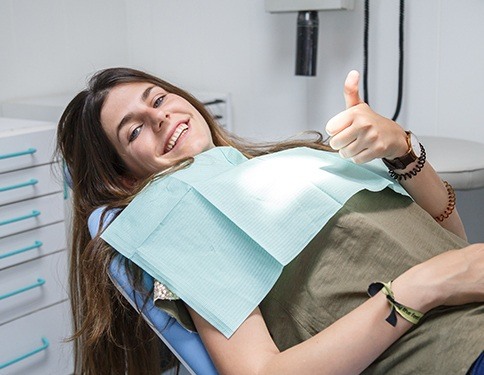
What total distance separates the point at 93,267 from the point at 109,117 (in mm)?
338

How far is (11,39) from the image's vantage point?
2.62 meters

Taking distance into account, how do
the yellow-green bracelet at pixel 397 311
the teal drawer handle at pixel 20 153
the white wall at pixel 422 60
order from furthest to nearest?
the white wall at pixel 422 60 → the teal drawer handle at pixel 20 153 → the yellow-green bracelet at pixel 397 311

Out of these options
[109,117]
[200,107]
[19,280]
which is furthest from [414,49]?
[19,280]

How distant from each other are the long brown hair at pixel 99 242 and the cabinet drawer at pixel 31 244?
573 millimetres

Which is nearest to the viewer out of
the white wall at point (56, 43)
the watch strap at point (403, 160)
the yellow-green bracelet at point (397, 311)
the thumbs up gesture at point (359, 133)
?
the yellow-green bracelet at point (397, 311)

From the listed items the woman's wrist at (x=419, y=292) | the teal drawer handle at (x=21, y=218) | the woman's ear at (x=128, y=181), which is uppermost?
the woman's ear at (x=128, y=181)

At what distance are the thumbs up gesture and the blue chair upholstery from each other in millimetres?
388

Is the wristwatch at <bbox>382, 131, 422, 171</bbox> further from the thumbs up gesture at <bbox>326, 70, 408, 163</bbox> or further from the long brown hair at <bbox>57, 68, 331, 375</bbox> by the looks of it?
the long brown hair at <bbox>57, 68, 331, 375</bbox>

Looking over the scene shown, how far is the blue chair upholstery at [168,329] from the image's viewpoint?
1.17m

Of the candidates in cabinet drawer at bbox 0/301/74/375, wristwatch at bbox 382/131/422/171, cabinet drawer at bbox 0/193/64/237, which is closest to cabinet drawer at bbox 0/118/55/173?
cabinet drawer at bbox 0/193/64/237

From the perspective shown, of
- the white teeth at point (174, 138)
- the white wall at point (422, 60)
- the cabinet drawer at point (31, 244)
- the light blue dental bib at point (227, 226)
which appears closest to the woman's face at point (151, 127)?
the white teeth at point (174, 138)

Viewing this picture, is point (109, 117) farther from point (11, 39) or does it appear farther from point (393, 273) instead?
point (11, 39)

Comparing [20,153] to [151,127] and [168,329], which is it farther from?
[168,329]

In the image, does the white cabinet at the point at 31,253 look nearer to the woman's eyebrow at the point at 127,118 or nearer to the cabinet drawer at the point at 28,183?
the cabinet drawer at the point at 28,183
